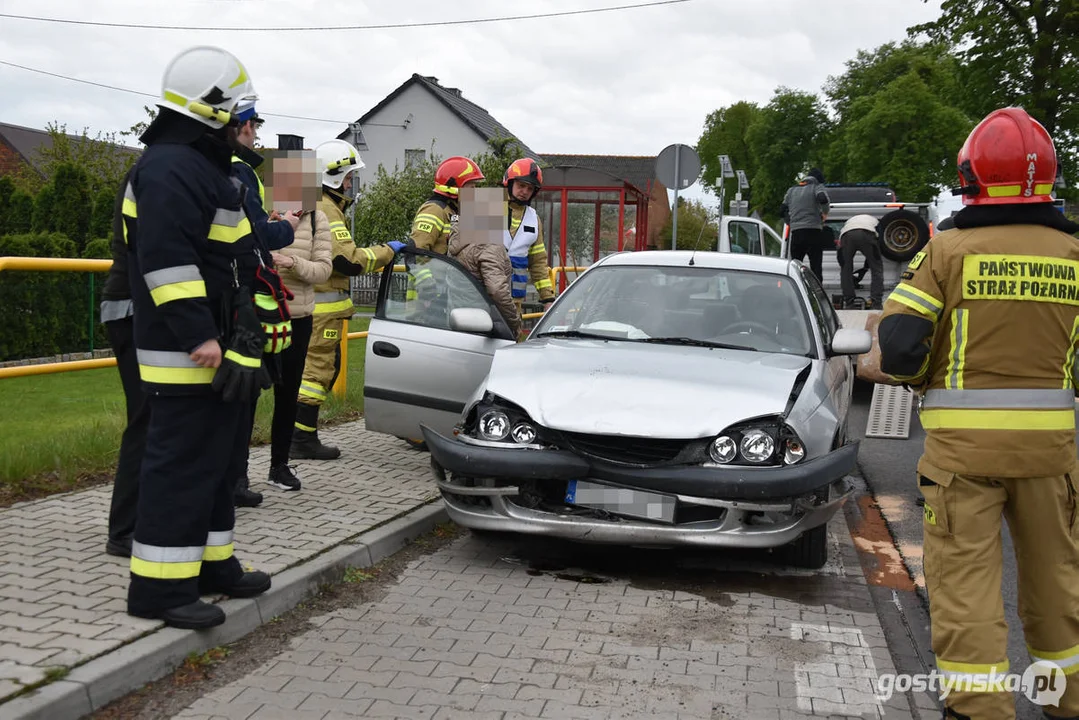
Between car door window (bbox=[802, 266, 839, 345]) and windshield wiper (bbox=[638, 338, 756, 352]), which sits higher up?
car door window (bbox=[802, 266, 839, 345])

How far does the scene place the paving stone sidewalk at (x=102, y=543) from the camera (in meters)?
3.80

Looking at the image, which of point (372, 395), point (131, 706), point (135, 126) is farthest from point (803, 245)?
point (135, 126)

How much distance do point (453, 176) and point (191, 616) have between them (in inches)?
174

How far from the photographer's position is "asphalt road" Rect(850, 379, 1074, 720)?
175 inches

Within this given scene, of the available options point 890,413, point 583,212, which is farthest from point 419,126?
point 890,413

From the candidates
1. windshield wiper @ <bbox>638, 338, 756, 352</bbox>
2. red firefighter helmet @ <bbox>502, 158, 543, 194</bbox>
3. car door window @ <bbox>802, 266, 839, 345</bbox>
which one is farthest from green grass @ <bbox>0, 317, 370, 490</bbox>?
car door window @ <bbox>802, 266, 839, 345</bbox>

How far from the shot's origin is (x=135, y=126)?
38.2m

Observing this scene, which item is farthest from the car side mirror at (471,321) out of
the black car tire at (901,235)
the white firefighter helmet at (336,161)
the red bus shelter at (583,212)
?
the red bus shelter at (583,212)

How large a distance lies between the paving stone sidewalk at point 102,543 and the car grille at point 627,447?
4.39 feet

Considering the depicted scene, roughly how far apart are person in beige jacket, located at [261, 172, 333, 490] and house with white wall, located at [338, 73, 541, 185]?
45.0 metres

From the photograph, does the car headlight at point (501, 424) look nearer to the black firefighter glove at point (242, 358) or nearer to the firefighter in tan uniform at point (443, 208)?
the black firefighter glove at point (242, 358)

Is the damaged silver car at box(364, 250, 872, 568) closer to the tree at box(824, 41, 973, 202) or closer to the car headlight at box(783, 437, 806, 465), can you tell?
the car headlight at box(783, 437, 806, 465)

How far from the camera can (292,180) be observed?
6.11 m

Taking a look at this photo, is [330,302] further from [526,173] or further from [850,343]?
[850,343]
